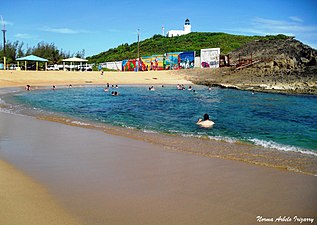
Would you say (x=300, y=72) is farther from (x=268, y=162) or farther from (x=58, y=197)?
(x=58, y=197)

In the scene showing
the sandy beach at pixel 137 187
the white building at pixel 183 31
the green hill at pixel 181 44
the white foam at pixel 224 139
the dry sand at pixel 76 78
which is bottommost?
the sandy beach at pixel 137 187

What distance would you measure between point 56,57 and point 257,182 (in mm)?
58523

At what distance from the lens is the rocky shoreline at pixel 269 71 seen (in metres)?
28.2

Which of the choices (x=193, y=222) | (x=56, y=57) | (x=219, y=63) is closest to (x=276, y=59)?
(x=219, y=63)

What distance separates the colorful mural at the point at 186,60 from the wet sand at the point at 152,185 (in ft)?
143

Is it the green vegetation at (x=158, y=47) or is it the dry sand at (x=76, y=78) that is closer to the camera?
the dry sand at (x=76, y=78)

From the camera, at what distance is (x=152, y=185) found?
4.36 metres

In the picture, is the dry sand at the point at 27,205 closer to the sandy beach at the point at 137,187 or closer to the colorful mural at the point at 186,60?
the sandy beach at the point at 137,187

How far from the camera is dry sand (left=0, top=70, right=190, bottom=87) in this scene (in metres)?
33.9

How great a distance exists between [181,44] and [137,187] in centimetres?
7163

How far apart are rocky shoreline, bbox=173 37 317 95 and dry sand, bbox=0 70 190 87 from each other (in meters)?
3.70

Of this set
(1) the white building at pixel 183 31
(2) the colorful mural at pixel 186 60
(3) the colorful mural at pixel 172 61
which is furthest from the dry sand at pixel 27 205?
(1) the white building at pixel 183 31

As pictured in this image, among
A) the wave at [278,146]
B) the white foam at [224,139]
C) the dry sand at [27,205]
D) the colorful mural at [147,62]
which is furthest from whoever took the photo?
the colorful mural at [147,62]

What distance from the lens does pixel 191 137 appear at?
8.47 metres
